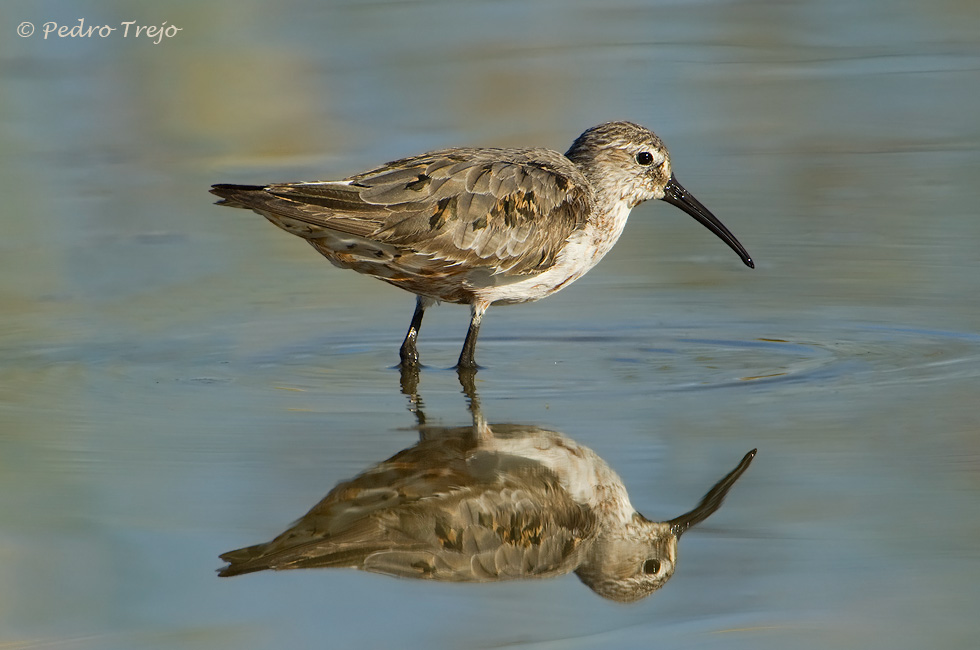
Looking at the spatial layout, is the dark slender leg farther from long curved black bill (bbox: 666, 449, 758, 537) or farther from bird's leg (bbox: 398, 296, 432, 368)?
long curved black bill (bbox: 666, 449, 758, 537)

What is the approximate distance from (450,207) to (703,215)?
7.83 ft

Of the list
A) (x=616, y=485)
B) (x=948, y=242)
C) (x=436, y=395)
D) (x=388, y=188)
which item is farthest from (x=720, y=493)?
(x=948, y=242)

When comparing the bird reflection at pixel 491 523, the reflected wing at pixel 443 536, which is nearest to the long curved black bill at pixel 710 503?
the bird reflection at pixel 491 523

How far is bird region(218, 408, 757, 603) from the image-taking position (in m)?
6.05

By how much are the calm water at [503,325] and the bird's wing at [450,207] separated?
27.4 inches

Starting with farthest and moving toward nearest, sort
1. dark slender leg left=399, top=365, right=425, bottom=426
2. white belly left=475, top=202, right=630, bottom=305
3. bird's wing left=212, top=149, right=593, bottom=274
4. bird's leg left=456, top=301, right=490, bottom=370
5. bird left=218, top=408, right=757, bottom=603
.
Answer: white belly left=475, top=202, right=630, bottom=305, bird's leg left=456, top=301, right=490, bottom=370, bird's wing left=212, top=149, right=593, bottom=274, dark slender leg left=399, top=365, right=425, bottom=426, bird left=218, top=408, right=757, bottom=603

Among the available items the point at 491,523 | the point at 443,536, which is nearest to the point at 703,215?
the point at 491,523

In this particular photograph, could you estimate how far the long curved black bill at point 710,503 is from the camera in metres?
6.38

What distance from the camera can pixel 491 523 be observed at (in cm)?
646

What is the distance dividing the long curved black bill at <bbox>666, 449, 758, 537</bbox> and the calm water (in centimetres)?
7

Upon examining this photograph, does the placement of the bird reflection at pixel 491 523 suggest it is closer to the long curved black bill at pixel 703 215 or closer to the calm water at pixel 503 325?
the calm water at pixel 503 325

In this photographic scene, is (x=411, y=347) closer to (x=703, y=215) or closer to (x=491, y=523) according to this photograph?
(x=703, y=215)

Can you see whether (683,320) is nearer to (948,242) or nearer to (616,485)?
(948,242)

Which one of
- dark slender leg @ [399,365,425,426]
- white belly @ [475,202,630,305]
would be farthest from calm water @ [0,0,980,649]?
white belly @ [475,202,630,305]
